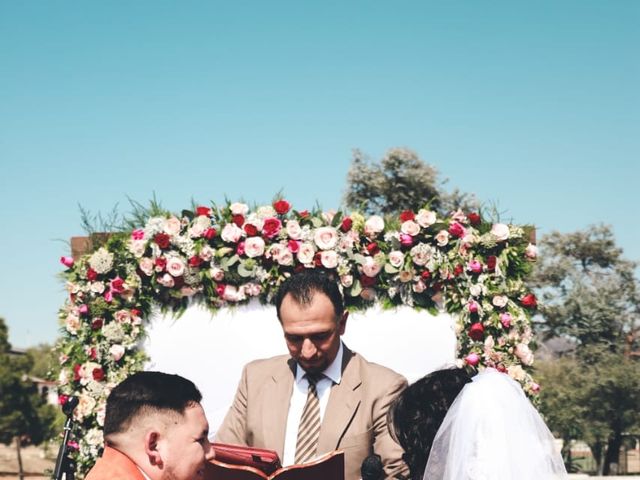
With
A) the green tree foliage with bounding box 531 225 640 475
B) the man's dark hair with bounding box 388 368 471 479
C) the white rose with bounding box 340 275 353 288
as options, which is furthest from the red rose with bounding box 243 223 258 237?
the green tree foliage with bounding box 531 225 640 475

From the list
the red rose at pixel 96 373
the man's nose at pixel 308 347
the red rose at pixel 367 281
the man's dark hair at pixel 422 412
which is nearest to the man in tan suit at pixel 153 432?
the man's dark hair at pixel 422 412

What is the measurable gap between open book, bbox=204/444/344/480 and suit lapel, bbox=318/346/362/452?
0.81 m

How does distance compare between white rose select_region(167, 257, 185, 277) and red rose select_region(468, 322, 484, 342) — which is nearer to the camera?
red rose select_region(468, 322, 484, 342)

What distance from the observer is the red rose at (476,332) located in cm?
621

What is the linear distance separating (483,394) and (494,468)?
0.95ft

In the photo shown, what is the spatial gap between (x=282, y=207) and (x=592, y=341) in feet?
51.2

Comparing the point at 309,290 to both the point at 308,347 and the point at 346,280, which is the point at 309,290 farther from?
the point at 346,280

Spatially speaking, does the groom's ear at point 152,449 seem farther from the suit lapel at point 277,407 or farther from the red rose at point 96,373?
the red rose at point 96,373

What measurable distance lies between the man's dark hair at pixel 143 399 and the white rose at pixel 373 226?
3996mm

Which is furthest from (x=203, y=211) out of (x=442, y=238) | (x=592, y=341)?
(x=592, y=341)

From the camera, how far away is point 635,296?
65.9 ft

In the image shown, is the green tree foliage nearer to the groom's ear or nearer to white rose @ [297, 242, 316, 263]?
white rose @ [297, 242, 316, 263]

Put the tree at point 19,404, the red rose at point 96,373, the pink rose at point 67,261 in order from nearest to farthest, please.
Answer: the red rose at point 96,373 < the pink rose at point 67,261 < the tree at point 19,404

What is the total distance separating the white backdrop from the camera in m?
6.35
